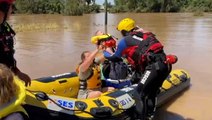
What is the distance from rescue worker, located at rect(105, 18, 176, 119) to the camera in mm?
3920

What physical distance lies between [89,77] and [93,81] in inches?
3.7

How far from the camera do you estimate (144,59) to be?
3.96 metres

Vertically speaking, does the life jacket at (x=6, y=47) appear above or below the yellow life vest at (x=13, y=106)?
above

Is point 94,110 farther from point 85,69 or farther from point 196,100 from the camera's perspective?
point 196,100

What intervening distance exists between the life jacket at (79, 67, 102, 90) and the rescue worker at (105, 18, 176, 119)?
0.52 m

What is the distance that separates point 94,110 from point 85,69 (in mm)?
693

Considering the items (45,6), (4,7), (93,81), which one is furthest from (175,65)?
(45,6)

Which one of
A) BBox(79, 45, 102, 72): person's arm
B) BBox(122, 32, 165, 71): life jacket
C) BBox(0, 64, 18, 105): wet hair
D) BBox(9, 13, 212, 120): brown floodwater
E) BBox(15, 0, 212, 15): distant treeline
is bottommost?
BBox(15, 0, 212, 15): distant treeline

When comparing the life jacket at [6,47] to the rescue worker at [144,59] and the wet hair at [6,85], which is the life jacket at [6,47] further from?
the rescue worker at [144,59]

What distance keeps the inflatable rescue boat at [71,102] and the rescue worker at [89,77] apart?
0.25 meters

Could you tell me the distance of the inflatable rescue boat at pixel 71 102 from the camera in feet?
11.3

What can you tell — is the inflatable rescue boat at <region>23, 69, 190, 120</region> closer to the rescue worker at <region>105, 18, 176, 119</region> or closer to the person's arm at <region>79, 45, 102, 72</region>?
the rescue worker at <region>105, 18, 176, 119</region>

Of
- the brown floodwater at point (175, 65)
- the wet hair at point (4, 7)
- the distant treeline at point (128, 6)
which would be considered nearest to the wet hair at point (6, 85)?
the wet hair at point (4, 7)

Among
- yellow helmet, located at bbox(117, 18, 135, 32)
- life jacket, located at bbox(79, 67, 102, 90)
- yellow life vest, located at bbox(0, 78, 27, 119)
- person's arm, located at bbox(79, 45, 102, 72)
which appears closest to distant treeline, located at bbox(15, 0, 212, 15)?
life jacket, located at bbox(79, 67, 102, 90)
